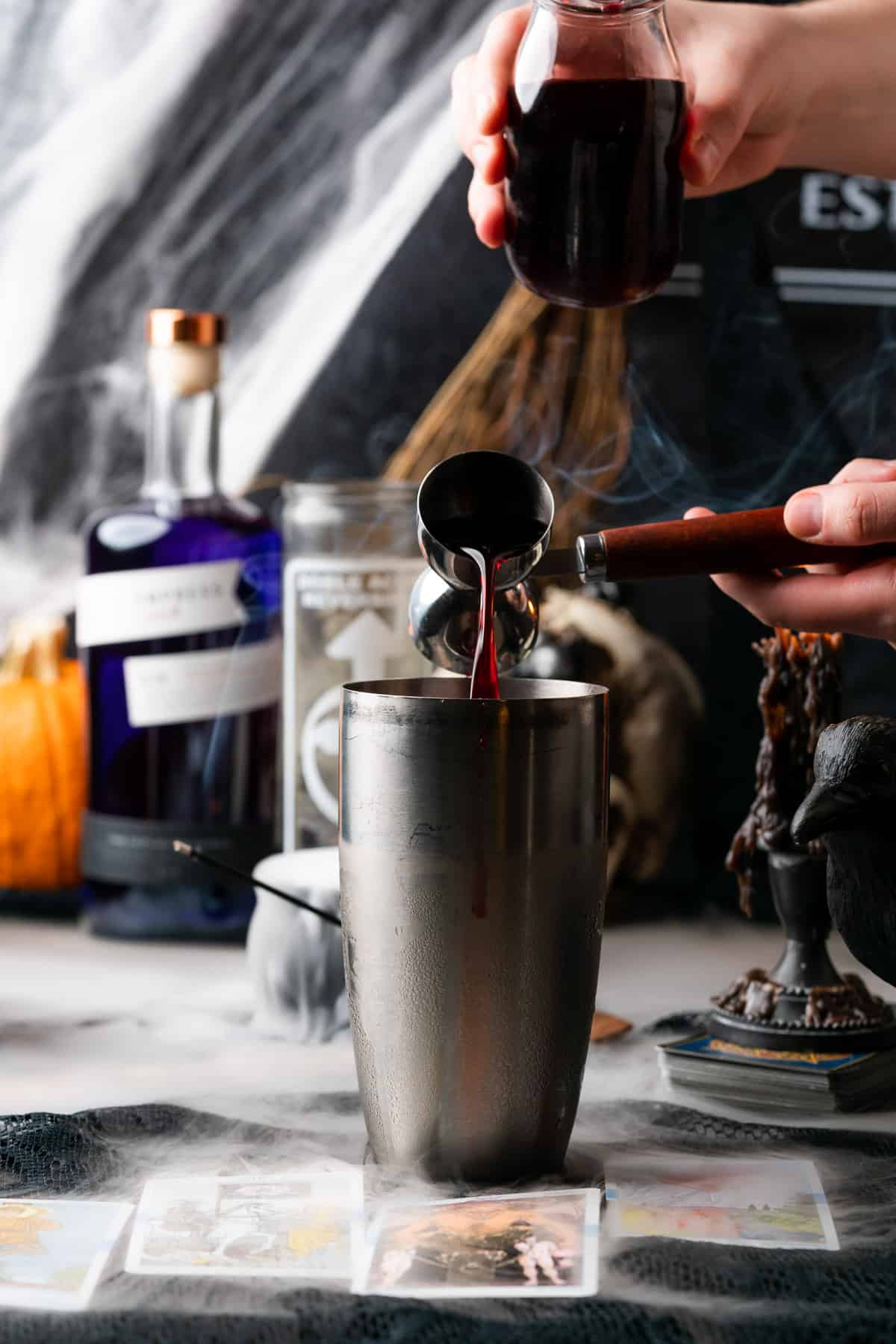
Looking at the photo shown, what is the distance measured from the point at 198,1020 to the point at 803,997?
41cm

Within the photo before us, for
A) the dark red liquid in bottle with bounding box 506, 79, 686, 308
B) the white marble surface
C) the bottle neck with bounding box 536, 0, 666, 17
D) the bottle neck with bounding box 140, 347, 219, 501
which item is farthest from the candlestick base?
the bottle neck with bounding box 140, 347, 219, 501

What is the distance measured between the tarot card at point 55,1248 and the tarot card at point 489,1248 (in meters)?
0.11

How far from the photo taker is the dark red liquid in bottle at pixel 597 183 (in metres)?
0.92

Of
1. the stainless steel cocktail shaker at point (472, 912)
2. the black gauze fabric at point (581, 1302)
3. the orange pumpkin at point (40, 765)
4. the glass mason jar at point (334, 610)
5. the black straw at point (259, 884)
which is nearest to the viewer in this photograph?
the black gauze fabric at point (581, 1302)

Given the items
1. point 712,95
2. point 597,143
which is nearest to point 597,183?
point 597,143

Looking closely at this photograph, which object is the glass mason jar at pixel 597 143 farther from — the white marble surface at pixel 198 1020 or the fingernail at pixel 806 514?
the white marble surface at pixel 198 1020

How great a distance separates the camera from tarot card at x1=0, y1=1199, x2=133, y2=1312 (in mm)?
651

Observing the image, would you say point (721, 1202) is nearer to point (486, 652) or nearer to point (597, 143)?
point (486, 652)

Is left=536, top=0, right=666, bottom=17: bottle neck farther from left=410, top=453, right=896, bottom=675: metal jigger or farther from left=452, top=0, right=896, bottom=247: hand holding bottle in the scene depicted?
left=410, top=453, right=896, bottom=675: metal jigger

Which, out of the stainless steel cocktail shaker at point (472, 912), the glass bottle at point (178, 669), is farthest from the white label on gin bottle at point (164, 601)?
the stainless steel cocktail shaker at point (472, 912)

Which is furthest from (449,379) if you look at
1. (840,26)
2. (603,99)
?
(603,99)

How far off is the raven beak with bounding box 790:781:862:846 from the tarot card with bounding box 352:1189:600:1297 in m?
0.20

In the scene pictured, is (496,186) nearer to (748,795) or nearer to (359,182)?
(359,182)

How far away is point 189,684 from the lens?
131 centimetres
